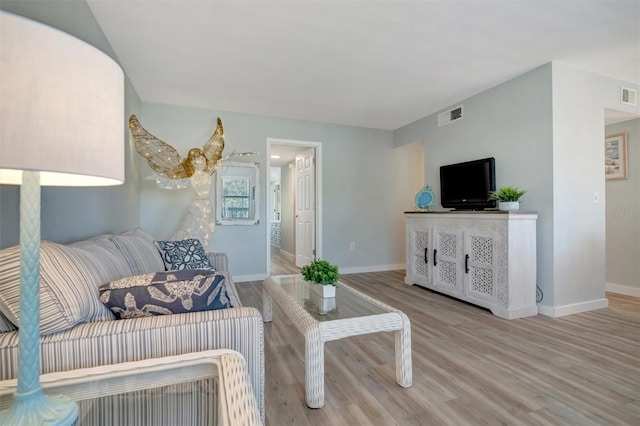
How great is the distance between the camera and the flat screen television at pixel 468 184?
3.42 metres

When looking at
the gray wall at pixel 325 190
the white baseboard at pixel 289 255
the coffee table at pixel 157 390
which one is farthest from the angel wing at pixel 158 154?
the white baseboard at pixel 289 255

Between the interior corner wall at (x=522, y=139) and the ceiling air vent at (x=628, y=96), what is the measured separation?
110 cm

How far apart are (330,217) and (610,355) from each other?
11.2ft

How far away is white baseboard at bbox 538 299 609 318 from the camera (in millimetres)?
2840

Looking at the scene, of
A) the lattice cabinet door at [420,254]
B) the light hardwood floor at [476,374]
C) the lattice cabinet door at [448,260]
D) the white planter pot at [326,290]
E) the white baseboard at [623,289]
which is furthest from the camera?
the lattice cabinet door at [420,254]

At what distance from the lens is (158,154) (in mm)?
3006

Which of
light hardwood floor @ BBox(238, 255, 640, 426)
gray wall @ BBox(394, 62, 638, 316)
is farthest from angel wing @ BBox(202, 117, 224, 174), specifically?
gray wall @ BBox(394, 62, 638, 316)

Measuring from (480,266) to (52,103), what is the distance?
338cm

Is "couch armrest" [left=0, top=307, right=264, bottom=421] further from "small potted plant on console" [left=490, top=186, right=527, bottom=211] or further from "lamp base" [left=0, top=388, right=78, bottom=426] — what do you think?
"small potted plant on console" [left=490, top=186, right=527, bottom=211]

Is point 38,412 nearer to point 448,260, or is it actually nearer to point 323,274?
point 323,274

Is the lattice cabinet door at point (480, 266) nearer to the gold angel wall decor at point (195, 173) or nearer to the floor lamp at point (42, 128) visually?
the gold angel wall decor at point (195, 173)

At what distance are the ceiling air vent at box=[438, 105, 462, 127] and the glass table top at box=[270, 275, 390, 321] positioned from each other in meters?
2.88

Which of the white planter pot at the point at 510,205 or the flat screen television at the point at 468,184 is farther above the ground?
the flat screen television at the point at 468,184

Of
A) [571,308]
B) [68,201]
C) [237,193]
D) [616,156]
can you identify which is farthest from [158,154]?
[616,156]
